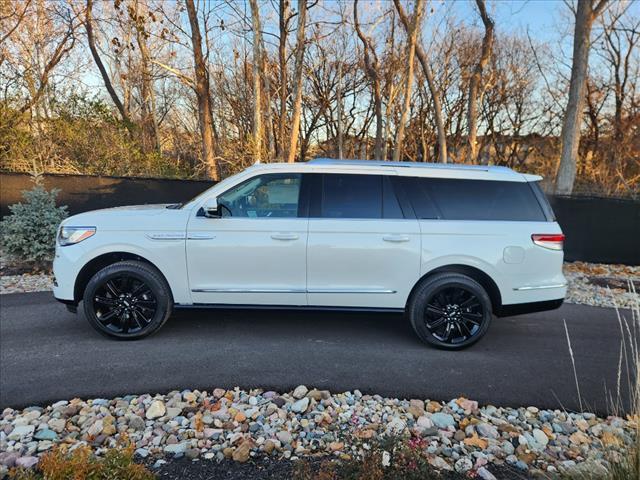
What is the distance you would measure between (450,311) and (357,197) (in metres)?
1.53

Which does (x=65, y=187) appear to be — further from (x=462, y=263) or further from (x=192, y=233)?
(x=462, y=263)

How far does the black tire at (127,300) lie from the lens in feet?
13.6

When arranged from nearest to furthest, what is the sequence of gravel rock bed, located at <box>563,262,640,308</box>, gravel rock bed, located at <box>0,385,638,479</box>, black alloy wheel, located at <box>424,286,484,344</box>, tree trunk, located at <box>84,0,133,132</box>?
gravel rock bed, located at <box>0,385,638,479</box> → black alloy wheel, located at <box>424,286,484,344</box> → gravel rock bed, located at <box>563,262,640,308</box> → tree trunk, located at <box>84,0,133,132</box>

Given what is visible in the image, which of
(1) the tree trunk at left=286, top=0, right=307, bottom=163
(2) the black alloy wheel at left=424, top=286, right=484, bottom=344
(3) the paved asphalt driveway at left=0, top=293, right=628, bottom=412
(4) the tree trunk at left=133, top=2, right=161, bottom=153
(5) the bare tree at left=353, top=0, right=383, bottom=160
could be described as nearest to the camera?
(3) the paved asphalt driveway at left=0, top=293, right=628, bottom=412

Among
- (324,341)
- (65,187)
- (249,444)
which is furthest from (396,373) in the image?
(65,187)

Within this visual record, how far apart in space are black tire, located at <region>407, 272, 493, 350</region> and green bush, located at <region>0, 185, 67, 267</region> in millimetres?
6459

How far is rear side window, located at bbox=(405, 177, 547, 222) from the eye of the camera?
14.0 ft

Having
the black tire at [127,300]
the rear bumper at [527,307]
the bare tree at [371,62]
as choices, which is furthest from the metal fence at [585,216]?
the bare tree at [371,62]

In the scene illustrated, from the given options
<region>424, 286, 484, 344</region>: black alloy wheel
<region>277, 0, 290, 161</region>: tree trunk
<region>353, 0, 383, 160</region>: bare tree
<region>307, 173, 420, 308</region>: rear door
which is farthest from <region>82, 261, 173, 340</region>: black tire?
<region>353, 0, 383, 160</region>: bare tree

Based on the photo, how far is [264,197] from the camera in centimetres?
432

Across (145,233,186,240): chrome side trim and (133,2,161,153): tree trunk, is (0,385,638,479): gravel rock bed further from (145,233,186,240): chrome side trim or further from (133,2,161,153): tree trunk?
(133,2,161,153): tree trunk

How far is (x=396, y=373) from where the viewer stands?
12.1ft

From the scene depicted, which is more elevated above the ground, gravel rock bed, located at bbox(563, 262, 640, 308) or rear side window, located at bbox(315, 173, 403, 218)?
rear side window, located at bbox(315, 173, 403, 218)

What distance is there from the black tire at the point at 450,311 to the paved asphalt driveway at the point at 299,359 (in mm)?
166
